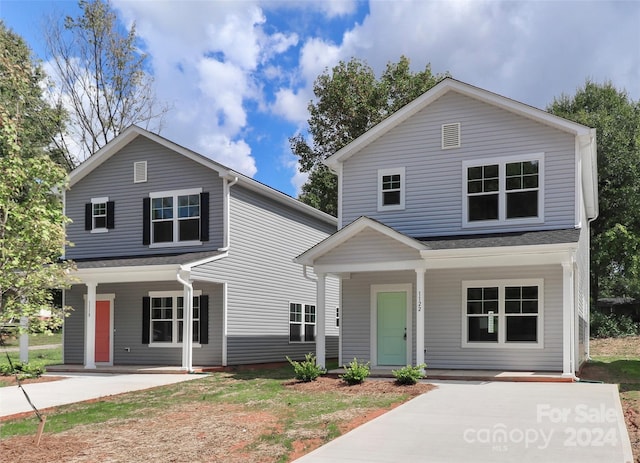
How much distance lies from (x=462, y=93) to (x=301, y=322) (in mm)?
10449

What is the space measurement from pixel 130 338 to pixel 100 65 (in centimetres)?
1918

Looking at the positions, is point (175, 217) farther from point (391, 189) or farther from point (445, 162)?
point (445, 162)

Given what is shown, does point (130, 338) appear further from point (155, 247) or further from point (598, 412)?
point (598, 412)

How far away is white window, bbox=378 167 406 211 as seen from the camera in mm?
17453

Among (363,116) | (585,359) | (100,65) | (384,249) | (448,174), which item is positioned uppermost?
(100,65)

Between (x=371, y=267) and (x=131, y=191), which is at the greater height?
(x=131, y=191)

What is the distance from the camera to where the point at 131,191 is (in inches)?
822

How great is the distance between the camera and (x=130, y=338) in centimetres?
2048

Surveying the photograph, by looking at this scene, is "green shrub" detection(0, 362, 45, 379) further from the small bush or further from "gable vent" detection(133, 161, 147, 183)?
the small bush

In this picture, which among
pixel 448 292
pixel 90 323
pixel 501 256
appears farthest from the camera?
pixel 90 323

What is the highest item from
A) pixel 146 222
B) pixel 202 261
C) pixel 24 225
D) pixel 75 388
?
pixel 146 222

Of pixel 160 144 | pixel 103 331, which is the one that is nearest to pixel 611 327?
pixel 160 144

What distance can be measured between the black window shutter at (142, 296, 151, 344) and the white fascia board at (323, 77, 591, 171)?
725 centimetres

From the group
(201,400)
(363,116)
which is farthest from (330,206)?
(201,400)
